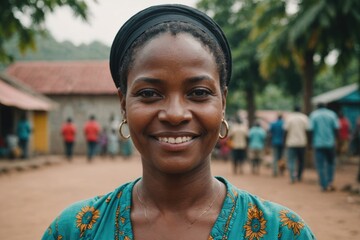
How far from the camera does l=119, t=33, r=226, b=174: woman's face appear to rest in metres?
1.61

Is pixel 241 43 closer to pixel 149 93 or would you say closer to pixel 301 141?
pixel 301 141

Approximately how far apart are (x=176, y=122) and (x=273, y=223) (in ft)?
1.80

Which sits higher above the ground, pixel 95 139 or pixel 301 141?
pixel 301 141

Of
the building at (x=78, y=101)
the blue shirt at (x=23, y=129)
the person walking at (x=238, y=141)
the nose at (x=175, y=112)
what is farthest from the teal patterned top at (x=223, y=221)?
the building at (x=78, y=101)

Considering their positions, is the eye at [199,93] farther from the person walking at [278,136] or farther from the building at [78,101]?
the building at [78,101]

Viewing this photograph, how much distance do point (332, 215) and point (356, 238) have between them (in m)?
1.34

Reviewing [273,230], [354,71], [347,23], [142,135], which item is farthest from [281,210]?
[354,71]

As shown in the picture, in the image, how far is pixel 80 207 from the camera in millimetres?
1754

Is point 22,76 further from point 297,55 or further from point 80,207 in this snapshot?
point 80,207

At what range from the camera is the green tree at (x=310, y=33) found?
11.6m

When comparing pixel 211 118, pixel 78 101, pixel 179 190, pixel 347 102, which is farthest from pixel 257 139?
pixel 78 101

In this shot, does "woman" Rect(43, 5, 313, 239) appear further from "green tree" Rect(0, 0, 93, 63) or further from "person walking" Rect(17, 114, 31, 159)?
"person walking" Rect(17, 114, 31, 159)

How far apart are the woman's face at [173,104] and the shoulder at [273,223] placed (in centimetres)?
31

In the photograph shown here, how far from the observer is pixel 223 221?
1.65 meters
